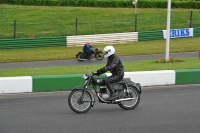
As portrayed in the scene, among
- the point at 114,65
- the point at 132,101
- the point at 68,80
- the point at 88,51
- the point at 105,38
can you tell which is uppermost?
the point at 114,65

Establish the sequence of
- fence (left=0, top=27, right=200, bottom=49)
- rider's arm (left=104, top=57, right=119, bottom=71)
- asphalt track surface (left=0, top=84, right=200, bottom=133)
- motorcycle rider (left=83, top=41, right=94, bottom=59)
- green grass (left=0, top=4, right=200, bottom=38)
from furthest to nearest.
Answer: green grass (left=0, top=4, right=200, bottom=38)
fence (left=0, top=27, right=200, bottom=49)
motorcycle rider (left=83, top=41, right=94, bottom=59)
rider's arm (left=104, top=57, right=119, bottom=71)
asphalt track surface (left=0, top=84, right=200, bottom=133)

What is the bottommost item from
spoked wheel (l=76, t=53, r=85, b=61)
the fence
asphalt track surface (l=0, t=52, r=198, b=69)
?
asphalt track surface (l=0, t=52, r=198, b=69)

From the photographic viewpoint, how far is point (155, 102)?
1277cm

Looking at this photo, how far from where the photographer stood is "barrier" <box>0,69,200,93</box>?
1440cm

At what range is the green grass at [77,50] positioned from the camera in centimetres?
2731

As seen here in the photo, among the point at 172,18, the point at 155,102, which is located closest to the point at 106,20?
the point at 172,18

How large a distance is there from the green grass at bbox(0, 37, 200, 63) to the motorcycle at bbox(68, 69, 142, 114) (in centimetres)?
1530

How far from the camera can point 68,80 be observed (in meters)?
14.9

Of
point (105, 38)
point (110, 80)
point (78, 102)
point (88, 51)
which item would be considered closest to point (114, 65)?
point (110, 80)

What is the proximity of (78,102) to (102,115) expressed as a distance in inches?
25.1

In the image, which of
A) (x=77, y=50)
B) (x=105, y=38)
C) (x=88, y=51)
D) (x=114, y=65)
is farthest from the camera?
(x=105, y=38)

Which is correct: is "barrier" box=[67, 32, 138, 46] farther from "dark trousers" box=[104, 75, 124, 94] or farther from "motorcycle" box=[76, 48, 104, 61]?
"dark trousers" box=[104, 75, 124, 94]

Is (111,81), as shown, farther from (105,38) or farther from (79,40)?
(105,38)

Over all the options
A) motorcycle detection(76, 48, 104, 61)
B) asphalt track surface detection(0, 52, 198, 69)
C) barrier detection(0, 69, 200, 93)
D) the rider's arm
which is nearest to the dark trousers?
the rider's arm
